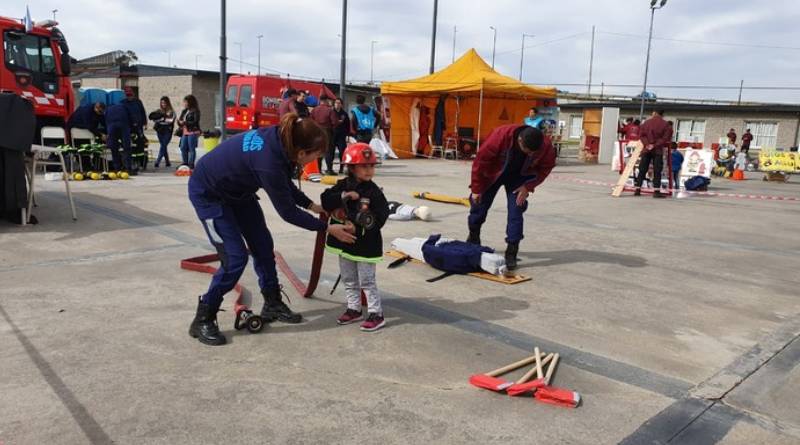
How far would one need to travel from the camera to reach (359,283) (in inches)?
168

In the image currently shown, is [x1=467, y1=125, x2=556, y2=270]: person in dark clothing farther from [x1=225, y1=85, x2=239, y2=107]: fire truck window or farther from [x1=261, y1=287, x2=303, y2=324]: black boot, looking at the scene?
[x1=225, y1=85, x2=239, y2=107]: fire truck window

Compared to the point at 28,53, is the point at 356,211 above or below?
below

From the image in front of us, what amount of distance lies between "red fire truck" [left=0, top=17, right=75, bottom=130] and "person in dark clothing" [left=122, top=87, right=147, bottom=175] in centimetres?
124

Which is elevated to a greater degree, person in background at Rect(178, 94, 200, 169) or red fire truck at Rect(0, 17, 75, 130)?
red fire truck at Rect(0, 17, 75, 130)

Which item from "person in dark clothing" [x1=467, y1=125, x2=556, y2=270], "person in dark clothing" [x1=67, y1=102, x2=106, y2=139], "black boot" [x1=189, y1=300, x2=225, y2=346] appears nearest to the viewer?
"black boot" [x1=189, y1=300, x2=225, y2=346]

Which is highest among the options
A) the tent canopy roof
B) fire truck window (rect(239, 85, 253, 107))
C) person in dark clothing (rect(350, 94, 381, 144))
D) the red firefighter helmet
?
the tent canopy roof

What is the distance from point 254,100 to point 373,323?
1754 cm

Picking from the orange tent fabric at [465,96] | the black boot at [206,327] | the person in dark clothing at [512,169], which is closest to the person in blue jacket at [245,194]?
the black boot at [206,327]

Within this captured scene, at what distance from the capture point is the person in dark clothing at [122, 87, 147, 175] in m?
12.6

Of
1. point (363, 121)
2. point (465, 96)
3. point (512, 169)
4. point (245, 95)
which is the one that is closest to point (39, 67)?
point (363, 121)

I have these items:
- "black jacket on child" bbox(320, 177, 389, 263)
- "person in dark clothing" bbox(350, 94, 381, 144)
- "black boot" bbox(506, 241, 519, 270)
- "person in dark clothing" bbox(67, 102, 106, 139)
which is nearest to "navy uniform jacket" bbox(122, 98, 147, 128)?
"person in dark clothing" bbox(67, 102, 106, 139)

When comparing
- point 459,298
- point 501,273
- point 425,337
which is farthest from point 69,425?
point 501,273

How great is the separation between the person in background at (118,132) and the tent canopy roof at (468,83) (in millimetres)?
10517

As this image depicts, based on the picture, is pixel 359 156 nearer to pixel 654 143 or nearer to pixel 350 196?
pixel 350 196
